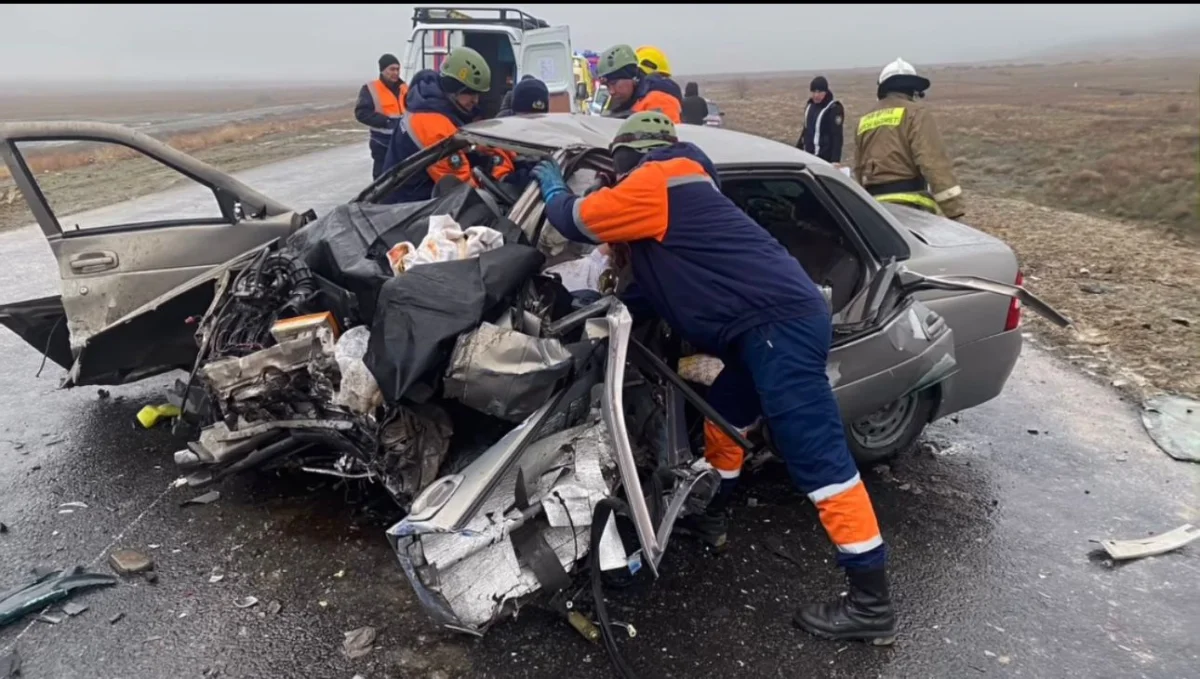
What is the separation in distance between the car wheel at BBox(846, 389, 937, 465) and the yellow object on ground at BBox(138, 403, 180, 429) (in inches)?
135

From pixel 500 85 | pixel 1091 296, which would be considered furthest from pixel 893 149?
pixel 500 85

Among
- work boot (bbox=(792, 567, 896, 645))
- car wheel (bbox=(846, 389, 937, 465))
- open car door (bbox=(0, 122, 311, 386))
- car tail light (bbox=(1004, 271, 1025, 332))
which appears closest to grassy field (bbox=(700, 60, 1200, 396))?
car tail light (bbox=(1004, 271, 1025, 332))

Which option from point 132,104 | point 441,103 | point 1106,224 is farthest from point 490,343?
point 132,104

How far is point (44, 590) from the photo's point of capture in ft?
9.96

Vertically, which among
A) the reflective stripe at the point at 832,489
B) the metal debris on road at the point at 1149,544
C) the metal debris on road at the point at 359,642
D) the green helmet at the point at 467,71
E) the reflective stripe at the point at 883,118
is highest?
the green helmet at the point at 467,71

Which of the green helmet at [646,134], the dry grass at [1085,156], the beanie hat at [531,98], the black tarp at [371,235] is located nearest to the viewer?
the green helmet at [646,134]

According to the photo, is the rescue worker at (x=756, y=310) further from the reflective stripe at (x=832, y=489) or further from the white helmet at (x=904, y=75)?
the white helmet at (x=904, y=75)

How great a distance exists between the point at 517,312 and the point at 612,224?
473mm

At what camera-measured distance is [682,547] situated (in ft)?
11.5

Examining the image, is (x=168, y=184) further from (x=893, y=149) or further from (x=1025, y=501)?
(x=1025, y=501)

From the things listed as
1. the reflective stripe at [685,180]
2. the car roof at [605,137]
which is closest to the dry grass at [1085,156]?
the car roof at [605,137]

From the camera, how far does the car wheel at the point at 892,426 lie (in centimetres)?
410

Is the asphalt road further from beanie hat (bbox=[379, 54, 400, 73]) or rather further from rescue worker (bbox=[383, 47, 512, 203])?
beanie hat (bbox=[379, 54, 400, 73])

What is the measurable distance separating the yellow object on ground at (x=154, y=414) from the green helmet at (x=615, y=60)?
13.6ft
